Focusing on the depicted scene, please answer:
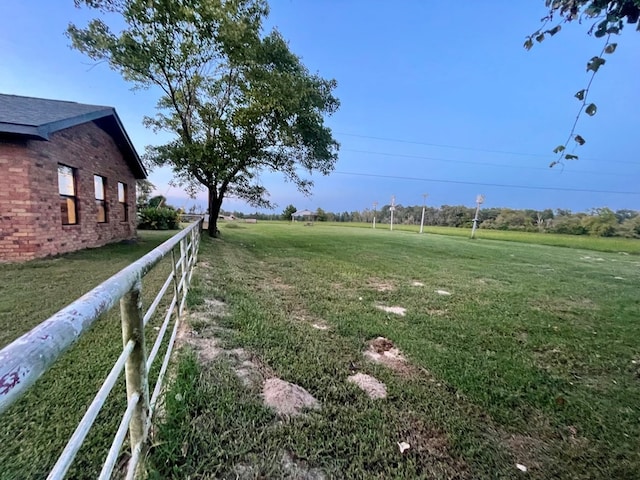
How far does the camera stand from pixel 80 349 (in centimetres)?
235

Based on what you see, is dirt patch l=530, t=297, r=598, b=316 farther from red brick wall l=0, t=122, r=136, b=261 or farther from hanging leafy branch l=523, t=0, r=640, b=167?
red brick wall l=0, t=122, r=136, b=261

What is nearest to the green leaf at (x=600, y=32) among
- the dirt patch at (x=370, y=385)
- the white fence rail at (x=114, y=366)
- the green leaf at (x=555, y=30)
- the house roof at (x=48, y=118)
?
the green leaf at (x=555, y=30)

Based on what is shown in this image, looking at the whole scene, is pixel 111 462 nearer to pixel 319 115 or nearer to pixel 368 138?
pixel 319 115

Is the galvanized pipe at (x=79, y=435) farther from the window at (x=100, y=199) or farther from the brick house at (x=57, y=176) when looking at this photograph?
the window at (x=100, y=199)

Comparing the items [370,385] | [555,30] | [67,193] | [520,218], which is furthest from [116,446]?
[520,218]

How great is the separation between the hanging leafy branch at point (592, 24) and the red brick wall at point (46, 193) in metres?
8.12

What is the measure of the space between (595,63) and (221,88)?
10924 millimetres

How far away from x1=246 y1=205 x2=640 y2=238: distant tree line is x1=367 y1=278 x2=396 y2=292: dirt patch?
3429cm

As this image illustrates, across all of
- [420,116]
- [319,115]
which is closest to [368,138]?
[420,116]

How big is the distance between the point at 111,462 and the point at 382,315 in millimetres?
3236

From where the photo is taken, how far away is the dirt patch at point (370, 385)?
2.08 m

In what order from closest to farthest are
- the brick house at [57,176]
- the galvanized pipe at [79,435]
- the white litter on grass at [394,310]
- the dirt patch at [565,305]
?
1. the galvanized pipe at [79,435]
2. the white litter on grass at [394,310]
3. the dirt patch at [565,305]
4. the brick house at [57,176]

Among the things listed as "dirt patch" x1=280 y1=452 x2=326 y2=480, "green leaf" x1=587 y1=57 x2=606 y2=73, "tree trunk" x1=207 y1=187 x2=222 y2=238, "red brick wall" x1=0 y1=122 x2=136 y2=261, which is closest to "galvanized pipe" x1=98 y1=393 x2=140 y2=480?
"dirt patch" x1=280 y1=452 x2=326 y2=480

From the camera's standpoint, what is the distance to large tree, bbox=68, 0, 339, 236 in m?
7.36
